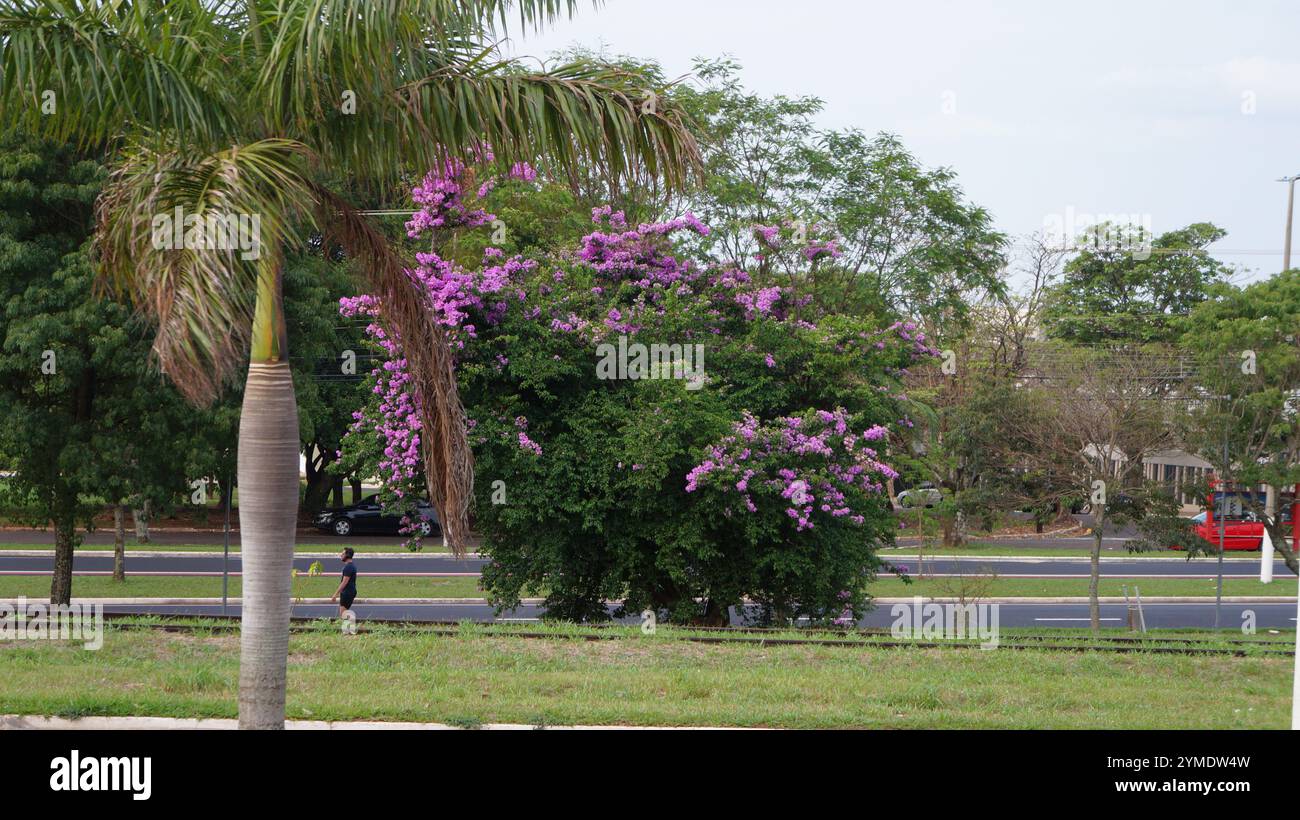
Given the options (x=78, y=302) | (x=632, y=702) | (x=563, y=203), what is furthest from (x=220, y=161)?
(x=563, y=203)

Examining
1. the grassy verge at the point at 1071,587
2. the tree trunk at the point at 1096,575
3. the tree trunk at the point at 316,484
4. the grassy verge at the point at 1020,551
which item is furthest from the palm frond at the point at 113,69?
the tree trunk at the point at 316,484

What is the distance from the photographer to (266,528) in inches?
242

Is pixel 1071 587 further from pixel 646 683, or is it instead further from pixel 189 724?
pixel 189 724

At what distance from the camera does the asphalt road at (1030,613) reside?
21.1m

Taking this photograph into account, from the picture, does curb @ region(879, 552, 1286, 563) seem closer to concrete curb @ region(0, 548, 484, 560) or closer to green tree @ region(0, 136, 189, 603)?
concrete curb @ region(0, 548, 484, 560)

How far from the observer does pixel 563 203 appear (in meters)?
22.8

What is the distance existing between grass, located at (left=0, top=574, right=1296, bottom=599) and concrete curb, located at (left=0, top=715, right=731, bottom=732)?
14396mm

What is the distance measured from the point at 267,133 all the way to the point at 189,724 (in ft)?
13.2

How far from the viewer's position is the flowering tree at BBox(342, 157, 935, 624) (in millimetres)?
15000

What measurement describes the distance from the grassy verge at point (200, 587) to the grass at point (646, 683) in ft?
41.1

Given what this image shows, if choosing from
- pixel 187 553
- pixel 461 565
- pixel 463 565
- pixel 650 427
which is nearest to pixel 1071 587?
pixel 463 565

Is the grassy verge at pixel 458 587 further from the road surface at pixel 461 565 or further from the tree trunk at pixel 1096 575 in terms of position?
the tree trunk at pixel 1096 575

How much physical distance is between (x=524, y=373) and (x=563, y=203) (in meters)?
8.38

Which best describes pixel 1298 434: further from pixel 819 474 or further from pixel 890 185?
pixel 819 474
